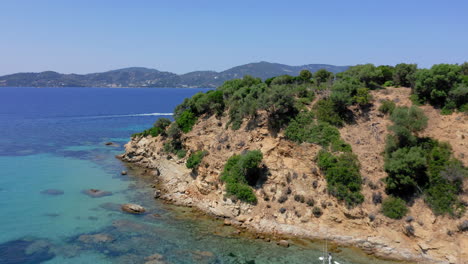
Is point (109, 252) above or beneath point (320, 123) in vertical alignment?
beneath

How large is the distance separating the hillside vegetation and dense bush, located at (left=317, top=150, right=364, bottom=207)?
0.09m

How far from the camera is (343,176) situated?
94.5 ft

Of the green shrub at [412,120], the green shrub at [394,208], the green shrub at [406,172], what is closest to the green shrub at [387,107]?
the green shrub at [412,120]

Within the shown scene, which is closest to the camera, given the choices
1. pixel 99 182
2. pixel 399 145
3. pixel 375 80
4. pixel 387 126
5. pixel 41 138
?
pixel 399 145

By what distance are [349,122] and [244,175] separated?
13784mm

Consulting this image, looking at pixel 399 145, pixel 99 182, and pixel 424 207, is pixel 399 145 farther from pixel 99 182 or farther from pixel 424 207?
pixel 99 182

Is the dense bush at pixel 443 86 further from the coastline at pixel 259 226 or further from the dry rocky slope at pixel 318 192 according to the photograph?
the coastline at pixel 259 226

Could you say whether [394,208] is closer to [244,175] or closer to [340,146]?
[340,146]

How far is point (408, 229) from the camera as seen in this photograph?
24.6 metres

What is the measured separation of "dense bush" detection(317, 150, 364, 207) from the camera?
27.7 m

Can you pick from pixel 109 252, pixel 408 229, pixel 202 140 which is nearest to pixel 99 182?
pixel 202 140

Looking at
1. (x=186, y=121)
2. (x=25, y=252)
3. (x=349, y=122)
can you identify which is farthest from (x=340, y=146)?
(x=25, y=252)

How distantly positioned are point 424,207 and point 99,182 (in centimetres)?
3534

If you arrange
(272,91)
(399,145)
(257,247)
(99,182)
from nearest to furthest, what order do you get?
1. (257,247)
2. (399,145)
3. (272,91)
4. (99,182)
